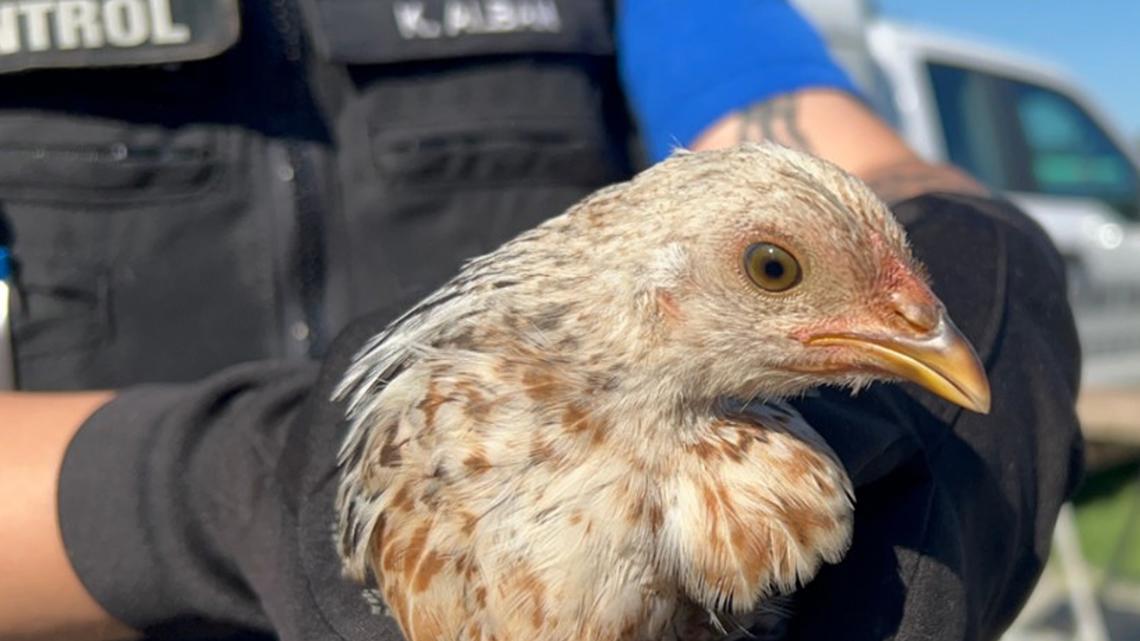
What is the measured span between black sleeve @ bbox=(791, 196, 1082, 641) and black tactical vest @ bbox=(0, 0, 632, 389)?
80 cm

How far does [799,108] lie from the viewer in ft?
8.41

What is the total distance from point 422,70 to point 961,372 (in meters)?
1.38

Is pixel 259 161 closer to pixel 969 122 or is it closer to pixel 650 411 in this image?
pixel 650 411

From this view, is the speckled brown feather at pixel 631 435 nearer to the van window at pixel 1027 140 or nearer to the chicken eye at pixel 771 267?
the chicken eye at pixel 771 267

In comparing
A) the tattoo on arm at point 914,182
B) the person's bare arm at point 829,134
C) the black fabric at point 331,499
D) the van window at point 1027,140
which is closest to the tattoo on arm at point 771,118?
the person's bare arm at point 829,134

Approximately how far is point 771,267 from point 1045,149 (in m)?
7.49

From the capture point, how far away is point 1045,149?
8438mm

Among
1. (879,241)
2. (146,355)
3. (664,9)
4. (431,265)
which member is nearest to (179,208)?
(146,355)

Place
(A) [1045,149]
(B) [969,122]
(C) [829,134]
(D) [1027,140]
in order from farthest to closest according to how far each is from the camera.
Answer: (A) [1045,149], (D) [1027,140], (B) [969,122], (C) [829,134]

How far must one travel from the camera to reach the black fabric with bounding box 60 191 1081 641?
1.75 m

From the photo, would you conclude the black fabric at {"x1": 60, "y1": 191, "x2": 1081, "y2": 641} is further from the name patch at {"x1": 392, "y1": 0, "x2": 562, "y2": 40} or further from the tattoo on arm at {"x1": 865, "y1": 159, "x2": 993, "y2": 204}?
the name patch at {"x1": 392, "y1": 0, "x2": 562, "y2": 40}

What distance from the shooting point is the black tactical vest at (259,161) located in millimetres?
2232

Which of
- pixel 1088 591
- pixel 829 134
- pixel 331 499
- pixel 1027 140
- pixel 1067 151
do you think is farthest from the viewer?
pixel 1067 151

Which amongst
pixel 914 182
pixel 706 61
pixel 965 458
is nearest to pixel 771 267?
pixel 965 458
